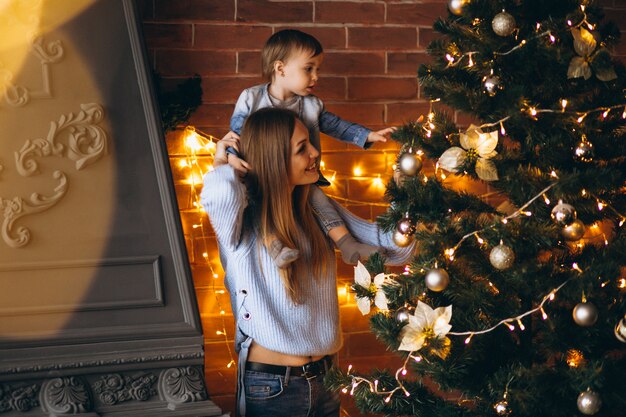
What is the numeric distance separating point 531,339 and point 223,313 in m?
1.25

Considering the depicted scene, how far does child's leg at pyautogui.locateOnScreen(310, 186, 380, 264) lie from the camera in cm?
249

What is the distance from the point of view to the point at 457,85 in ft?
6.45

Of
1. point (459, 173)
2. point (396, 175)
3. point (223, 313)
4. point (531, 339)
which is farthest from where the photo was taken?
point (223, 313)

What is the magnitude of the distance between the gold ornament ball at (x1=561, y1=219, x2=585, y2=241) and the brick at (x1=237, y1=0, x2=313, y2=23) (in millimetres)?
1443

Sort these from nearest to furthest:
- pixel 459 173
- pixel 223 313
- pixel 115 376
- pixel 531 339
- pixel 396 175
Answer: pixel 459 173, pixel 531 339, pixel 115 376, pixel 396 175, pixel 223 313

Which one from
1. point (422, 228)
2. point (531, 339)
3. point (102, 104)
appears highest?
point (102, 104)

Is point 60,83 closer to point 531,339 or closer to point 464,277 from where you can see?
point 464,277

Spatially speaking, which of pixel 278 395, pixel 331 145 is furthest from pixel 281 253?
pixel 331 145

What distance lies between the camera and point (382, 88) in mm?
2977

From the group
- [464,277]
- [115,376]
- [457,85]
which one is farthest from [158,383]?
[457,85]

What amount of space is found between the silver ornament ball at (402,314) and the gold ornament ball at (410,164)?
362mm

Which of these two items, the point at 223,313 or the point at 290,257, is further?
the point at 223,313

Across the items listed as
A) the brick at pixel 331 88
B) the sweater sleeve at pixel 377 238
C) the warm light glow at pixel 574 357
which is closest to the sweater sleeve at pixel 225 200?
the sweater sleeve at pixel 377 238

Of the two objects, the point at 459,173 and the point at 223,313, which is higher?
the point at 459,173
